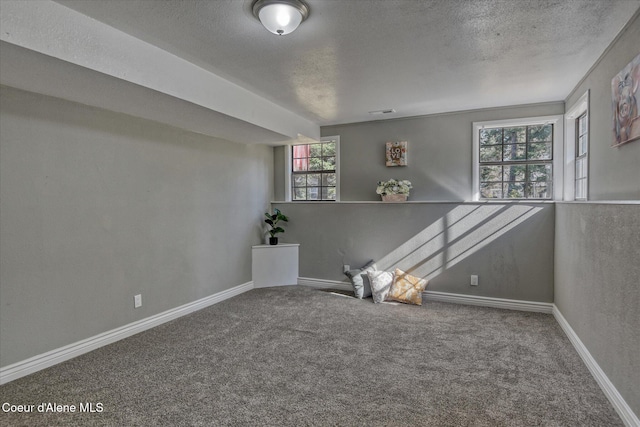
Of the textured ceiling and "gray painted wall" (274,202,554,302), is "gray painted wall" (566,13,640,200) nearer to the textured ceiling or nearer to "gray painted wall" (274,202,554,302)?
the textured ceiling

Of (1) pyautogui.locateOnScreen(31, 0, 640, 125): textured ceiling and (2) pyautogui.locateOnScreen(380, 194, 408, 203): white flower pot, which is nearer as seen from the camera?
(1) pyautogui.locateOnScreen(31, 0, 640, 125): textured ceiling

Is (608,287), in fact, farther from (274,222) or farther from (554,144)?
(274,222)

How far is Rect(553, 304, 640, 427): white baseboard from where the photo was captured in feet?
6.42

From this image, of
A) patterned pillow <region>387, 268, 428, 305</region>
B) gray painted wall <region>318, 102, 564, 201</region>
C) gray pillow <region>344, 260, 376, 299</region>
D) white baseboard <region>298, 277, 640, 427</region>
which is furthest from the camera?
gray pillow <region>344, 260, 376, 299</region>

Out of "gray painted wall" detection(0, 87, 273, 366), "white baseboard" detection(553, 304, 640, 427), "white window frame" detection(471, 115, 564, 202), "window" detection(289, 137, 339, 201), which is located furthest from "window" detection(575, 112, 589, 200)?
"gray painted wall" detection(0, 87, 273, 366)

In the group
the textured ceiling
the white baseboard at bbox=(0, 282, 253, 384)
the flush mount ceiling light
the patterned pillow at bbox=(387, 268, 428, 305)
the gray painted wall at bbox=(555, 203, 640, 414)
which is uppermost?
the textured ceiling

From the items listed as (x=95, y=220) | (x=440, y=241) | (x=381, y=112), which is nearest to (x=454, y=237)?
(x=440, y=241)

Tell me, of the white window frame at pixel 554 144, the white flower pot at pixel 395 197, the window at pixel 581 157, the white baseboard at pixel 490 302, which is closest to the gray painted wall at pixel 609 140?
the window at pixel 581 157

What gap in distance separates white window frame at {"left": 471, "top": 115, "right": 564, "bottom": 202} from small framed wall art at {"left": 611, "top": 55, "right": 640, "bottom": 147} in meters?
1.66

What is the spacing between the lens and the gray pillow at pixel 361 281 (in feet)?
15.2

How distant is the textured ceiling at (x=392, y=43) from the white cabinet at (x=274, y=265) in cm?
235

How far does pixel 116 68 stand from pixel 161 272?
2182 millimetres

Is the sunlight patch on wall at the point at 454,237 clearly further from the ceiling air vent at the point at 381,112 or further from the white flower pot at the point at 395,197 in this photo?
the ceiling air vent at the point at 381,112

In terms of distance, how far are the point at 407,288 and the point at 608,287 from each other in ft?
7.62
